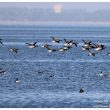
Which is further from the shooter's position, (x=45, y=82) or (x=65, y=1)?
(x=45, y=82)

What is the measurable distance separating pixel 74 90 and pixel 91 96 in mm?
4157

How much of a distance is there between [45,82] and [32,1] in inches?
1466

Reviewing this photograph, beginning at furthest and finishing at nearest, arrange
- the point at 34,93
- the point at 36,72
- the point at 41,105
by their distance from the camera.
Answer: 1. the point at 36,72
2. the point at 34,93
3. the point at 41,105

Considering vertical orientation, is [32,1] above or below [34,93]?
below

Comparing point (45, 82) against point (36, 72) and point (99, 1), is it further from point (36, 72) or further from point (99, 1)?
point (99, 1)

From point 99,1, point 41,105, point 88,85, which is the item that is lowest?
point 99,1

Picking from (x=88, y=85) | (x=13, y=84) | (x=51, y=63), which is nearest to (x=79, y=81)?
(x=88, y=85)

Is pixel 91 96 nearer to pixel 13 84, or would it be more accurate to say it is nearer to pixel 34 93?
pixel 34 93

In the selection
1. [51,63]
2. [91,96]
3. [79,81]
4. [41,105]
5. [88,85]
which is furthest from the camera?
[51,63]

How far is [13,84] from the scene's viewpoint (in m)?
42.5

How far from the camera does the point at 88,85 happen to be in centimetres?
4216

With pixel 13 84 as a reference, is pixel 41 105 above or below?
below

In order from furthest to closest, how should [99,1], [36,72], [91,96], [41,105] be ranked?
[36,72] < [91,96] < [41,105] < [99,1]

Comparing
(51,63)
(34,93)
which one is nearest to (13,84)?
(34,93)
